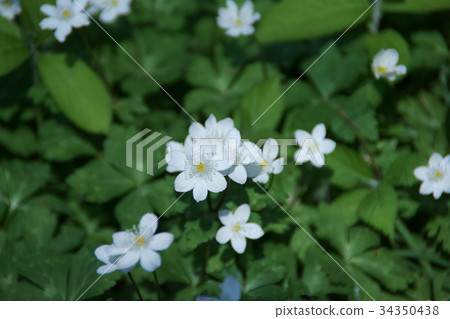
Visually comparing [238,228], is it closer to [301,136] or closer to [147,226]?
[147,226]

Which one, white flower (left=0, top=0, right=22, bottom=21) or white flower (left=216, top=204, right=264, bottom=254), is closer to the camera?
white flower (left=216, top=204, right=264, bottom=254)

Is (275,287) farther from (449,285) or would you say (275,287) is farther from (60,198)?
(60,198)

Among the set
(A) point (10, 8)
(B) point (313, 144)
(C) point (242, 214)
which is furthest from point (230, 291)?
(A) point (10, 8)

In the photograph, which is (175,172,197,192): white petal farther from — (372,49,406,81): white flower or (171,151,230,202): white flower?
(372,49,406,81): white flower

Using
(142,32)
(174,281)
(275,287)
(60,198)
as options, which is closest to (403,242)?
(275,287)

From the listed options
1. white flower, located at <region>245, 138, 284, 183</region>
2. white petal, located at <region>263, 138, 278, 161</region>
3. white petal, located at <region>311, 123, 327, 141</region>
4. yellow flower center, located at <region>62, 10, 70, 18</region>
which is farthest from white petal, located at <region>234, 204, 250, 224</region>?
yellow flower center, located at <region>62, 10, 70, 18</region>
